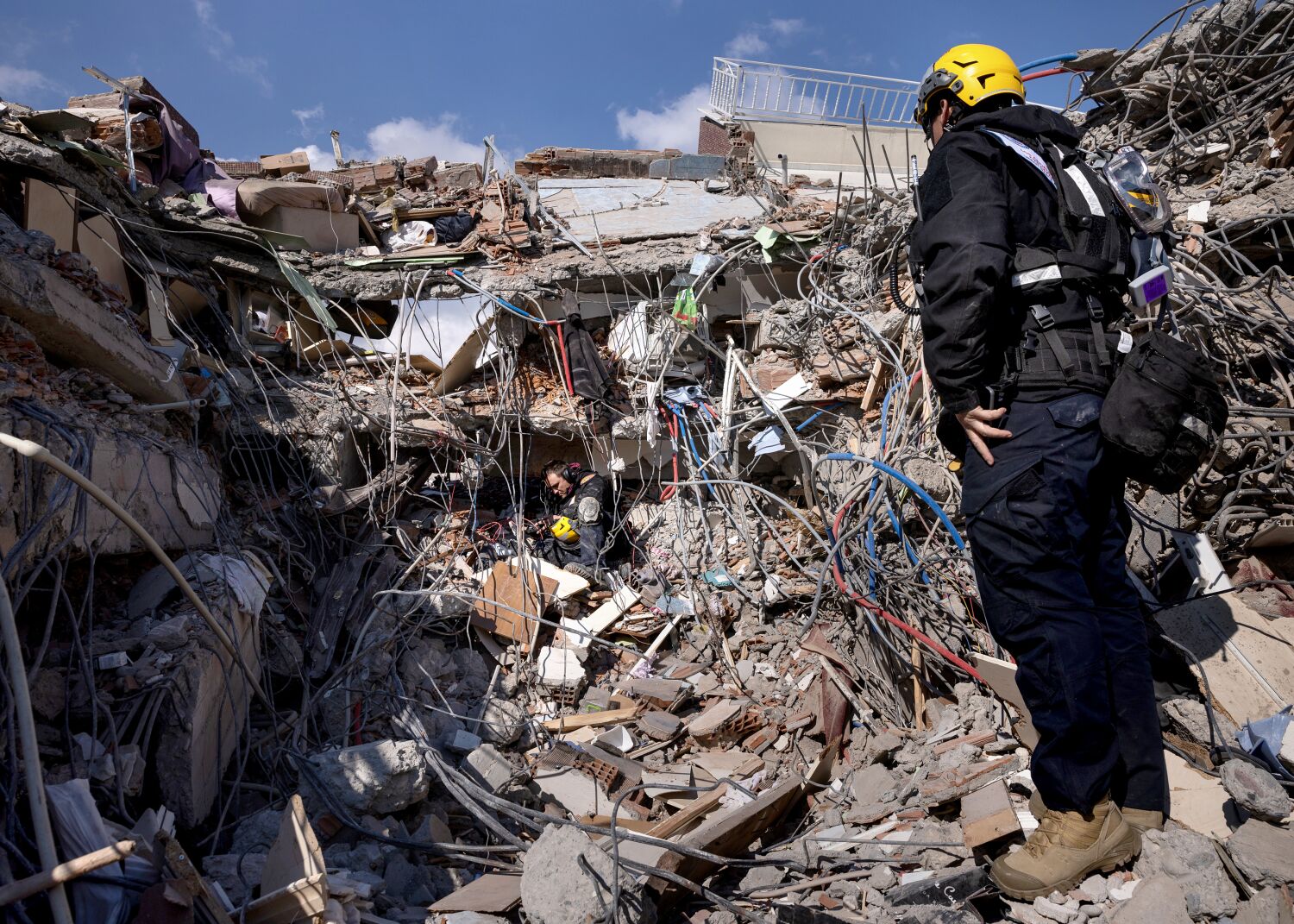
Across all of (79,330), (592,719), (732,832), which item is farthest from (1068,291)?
(79,330)

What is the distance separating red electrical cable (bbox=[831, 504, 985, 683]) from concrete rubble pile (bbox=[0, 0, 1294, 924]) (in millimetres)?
39

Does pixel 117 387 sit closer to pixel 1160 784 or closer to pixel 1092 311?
pixel 1092 311

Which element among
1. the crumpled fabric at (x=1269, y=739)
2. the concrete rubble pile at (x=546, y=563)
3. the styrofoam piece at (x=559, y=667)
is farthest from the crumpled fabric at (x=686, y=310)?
the crumpled fabric at (x=1269, y=739)

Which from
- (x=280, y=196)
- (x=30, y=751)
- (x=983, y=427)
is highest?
(x=280, y=196)

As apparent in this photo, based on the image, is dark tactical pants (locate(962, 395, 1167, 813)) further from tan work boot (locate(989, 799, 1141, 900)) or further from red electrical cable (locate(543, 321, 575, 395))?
red electrical cable (locate(543, 321, 575, 395))

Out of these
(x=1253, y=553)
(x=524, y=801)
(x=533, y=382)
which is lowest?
(x=524, y=801)

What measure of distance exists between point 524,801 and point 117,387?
263 cm

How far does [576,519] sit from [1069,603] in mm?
4161

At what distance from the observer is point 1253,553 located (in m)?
3.20

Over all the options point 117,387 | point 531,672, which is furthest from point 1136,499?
point 117,387

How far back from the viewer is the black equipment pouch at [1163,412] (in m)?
2.01

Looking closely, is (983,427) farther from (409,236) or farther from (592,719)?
(409,236)

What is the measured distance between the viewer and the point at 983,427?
2.18 metres

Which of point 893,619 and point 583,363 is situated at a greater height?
point 583,363
